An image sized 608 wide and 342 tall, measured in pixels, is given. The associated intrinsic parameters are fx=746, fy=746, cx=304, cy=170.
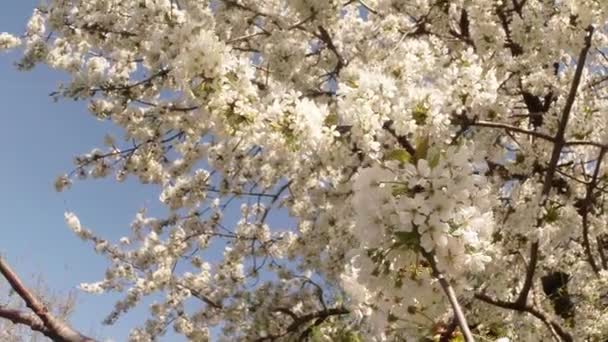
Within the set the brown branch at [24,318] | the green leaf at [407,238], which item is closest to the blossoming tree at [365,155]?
the green leaf at [407,238]

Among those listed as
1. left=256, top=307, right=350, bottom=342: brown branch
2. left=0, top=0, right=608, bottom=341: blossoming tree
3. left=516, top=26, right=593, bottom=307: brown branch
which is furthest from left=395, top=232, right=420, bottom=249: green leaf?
left=256, top=307, right=350, bottom=342: brown branch

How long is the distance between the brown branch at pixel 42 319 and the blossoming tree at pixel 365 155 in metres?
0.98

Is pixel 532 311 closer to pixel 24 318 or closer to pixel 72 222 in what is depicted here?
pixel 24 318

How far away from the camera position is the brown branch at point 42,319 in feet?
3.41

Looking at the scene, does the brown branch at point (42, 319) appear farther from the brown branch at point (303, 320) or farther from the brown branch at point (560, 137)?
the brown branch at point (303, 320)

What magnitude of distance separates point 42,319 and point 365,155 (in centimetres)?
261

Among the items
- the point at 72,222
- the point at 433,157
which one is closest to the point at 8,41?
the point at 72,222

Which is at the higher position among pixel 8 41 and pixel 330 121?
pixel 8 41

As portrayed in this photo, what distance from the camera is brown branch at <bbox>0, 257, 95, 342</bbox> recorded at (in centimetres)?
104

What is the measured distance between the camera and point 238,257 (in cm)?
973

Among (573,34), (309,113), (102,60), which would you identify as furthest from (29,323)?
(102,60)

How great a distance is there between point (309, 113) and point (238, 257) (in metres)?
6.83

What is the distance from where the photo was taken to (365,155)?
3580 mm

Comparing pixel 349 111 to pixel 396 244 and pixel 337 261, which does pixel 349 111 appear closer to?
pixel 396 244
